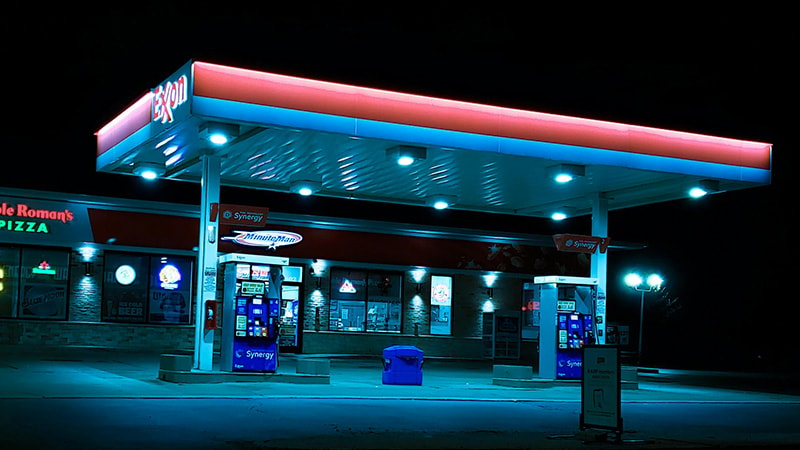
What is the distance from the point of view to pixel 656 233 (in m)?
57.8

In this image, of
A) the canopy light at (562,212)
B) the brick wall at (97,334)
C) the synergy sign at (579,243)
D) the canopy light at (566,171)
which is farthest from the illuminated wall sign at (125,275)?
the canopy light at (566,171)

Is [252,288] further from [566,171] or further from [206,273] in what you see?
[566,171]

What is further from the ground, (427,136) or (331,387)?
(427,136)

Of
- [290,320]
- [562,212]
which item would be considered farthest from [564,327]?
[290,320]

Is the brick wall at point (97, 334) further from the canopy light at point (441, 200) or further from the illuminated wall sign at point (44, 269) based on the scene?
the canopy light at point (441, 200)

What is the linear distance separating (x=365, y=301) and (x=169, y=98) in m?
19.5

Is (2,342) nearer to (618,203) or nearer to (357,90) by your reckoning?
(357,90)

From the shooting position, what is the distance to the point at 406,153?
18969 mm

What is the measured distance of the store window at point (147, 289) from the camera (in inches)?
1244

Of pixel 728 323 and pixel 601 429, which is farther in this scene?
pixel 728 323

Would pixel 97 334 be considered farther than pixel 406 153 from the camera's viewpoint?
Yes

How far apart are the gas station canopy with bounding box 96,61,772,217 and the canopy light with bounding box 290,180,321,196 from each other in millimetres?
61

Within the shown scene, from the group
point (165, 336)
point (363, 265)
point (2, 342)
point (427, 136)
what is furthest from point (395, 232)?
point (427, 136)

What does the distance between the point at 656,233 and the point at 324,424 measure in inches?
1876
